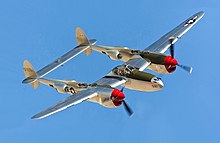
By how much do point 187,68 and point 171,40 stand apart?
7231 millimetres

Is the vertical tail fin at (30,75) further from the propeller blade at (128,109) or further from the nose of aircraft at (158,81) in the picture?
the nose of aircraft at (158,81)

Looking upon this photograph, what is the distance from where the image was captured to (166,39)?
66125 millimetres

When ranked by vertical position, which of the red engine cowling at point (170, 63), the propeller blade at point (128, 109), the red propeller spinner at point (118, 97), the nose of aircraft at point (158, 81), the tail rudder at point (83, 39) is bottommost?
the propeller blade at point (128, 109)

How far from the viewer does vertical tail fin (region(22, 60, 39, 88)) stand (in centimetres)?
6044

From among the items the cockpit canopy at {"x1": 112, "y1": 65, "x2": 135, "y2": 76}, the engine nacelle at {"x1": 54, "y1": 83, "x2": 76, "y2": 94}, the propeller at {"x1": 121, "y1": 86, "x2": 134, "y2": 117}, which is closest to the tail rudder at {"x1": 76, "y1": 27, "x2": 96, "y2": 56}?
the cockpit canopy at {"x1": 112, "y1": 65, "x2": 135, "y2": 76}

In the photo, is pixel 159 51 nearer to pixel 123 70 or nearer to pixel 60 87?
pixel 123 70

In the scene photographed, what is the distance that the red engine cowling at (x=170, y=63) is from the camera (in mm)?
60000

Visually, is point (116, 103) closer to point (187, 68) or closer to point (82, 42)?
point (187, 68)

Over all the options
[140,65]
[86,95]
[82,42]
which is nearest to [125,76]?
[140,65]

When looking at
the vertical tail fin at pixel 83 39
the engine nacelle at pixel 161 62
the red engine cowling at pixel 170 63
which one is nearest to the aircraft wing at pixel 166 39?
the engine nacelle at pixel 161 62

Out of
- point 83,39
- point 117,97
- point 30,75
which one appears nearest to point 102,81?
point 117,97

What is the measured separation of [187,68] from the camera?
193 feet

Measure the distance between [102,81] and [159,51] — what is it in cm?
1097

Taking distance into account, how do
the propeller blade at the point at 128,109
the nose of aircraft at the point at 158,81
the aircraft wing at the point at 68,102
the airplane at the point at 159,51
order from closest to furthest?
1. the aircraft wing at the point at 68,102
2. the propeller blade at the point at 128,109
3. the nose of aircraft at the point at 158,81
4. the airplane at the point at 159,51
